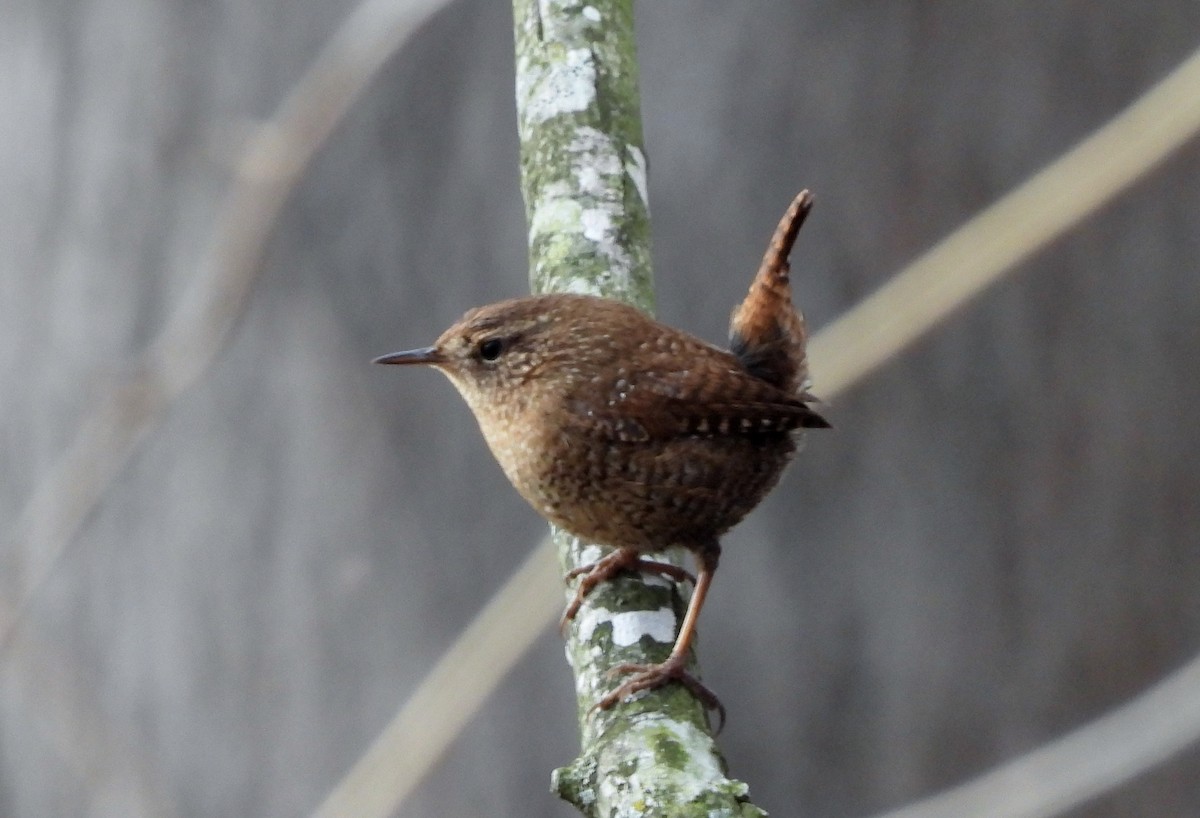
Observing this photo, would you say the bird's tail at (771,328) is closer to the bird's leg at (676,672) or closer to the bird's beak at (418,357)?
the bird's leg at (676,672)

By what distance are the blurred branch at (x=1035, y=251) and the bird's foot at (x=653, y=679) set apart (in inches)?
50.7

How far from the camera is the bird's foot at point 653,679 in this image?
156 cm

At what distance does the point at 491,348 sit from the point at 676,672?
660mm

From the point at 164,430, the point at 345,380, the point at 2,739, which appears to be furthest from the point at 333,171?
the point at 2,739

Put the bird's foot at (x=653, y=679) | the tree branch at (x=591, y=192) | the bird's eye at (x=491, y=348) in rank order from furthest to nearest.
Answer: the bird's eye at (x=491, y=348) < the tree branch at (x=591, y=192) < the bird's foot at (x=653, y=679)

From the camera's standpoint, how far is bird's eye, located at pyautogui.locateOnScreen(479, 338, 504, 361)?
6.66ft

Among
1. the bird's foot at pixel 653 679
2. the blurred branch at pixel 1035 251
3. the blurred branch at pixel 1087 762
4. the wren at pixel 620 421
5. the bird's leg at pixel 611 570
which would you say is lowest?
the bird's foot at pixel 653 679

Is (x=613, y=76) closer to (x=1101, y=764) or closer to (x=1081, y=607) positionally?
(x=1081, y=607)

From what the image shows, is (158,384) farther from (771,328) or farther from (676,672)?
(676,672)

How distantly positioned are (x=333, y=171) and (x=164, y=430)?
0.81m

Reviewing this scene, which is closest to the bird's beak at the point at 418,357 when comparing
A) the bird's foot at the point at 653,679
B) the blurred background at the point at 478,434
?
the bird's foot at the point at 653,679

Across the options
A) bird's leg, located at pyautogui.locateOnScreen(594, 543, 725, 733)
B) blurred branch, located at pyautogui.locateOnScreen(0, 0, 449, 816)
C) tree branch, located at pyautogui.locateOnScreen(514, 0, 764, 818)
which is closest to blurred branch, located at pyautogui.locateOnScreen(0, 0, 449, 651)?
blurred branch, located at pyautogui.locateOnScreen(0, 0, 449, 816)

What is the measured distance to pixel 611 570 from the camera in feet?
6.35

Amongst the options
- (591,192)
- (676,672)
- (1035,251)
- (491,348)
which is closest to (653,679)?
(676,672)
